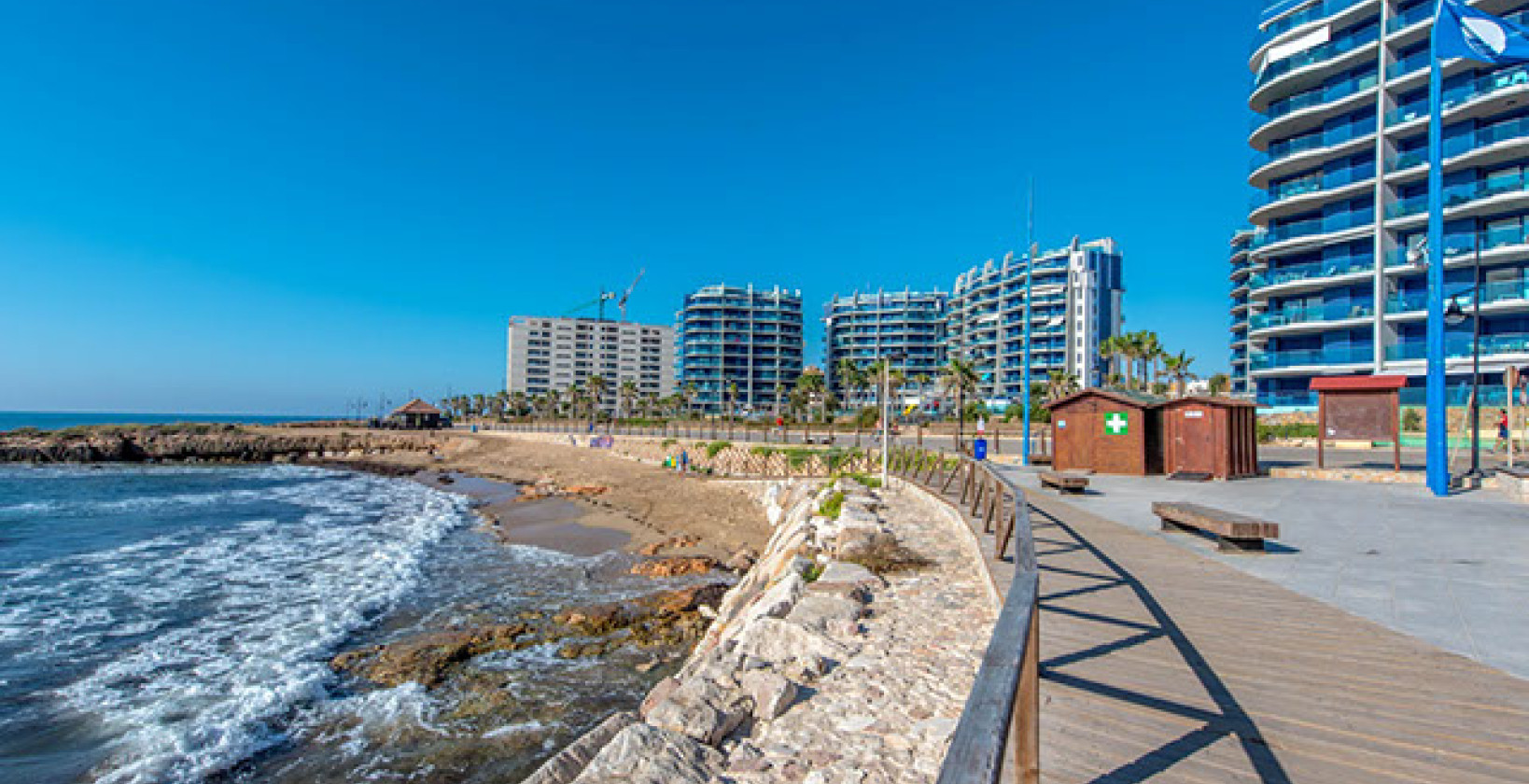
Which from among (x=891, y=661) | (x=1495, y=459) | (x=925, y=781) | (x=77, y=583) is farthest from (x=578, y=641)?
(x=1495, y=459)

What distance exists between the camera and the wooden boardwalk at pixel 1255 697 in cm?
307

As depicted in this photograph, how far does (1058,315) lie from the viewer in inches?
3812

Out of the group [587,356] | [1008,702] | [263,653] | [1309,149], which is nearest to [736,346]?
[587,356]

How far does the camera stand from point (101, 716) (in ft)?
26.6


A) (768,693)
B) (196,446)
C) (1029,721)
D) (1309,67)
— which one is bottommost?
(196,446)

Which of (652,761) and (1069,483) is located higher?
(1069,483)

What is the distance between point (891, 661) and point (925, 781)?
169cm

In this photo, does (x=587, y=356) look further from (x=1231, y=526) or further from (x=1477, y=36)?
(x=1231, y=526)

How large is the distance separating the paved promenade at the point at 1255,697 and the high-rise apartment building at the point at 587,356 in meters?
127

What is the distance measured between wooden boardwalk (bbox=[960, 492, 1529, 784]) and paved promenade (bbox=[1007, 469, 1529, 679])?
61cm

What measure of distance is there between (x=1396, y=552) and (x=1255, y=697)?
22.6ft

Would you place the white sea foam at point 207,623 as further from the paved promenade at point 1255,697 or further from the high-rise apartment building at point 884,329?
the high-rise apartment building at point 884,329

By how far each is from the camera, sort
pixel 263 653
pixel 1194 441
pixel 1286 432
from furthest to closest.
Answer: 1. pixel 1286 432
2. pixel 1194 441
3. pixel 263 653

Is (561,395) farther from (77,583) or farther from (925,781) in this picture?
(925,781)
